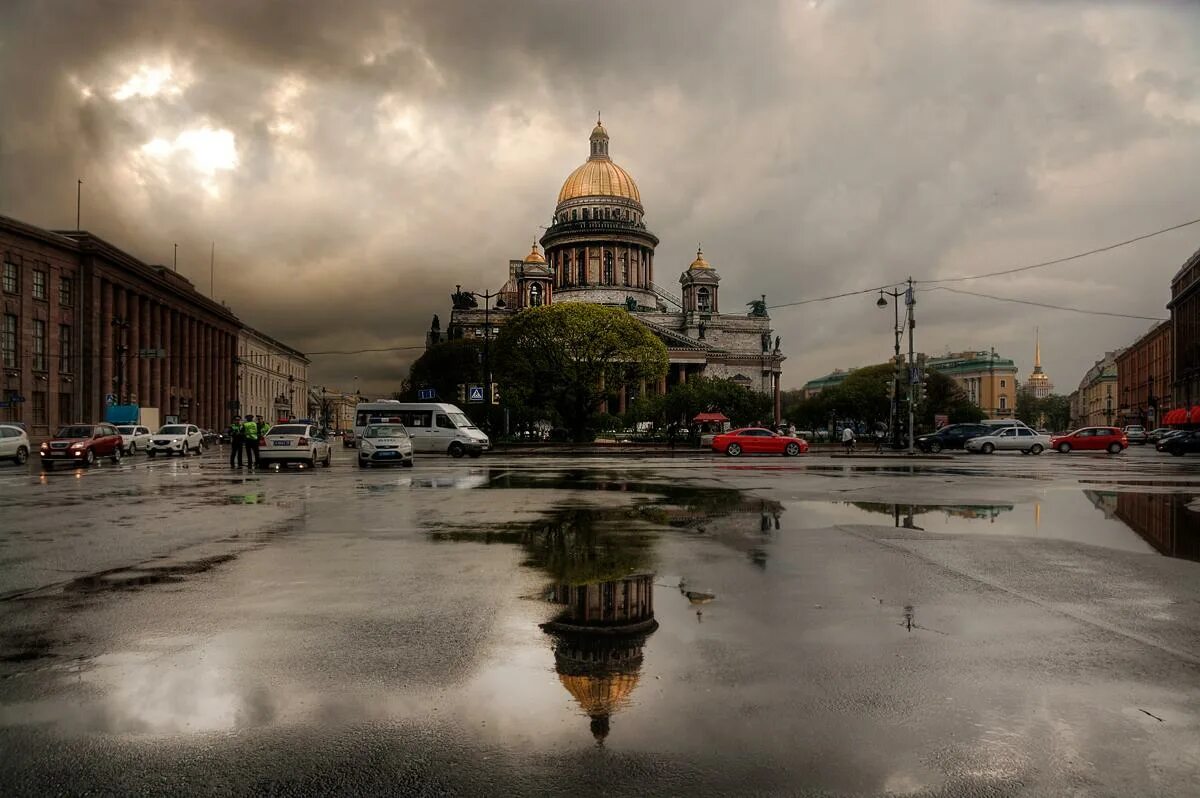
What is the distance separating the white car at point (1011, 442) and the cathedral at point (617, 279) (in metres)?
56.4

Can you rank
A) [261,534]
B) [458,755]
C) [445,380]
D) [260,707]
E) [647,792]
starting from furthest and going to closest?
[445,380] < [261,534] < [260,707] < [458,755] < [647,792]

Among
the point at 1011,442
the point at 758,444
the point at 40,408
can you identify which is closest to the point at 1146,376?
the point at 1011,442

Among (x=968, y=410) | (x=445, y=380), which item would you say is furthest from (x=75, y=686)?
(x=968, y=410)

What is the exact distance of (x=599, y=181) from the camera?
110188mm

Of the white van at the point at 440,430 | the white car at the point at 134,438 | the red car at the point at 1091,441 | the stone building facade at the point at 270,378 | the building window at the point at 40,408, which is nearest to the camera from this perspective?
the white van at the point at 440,430

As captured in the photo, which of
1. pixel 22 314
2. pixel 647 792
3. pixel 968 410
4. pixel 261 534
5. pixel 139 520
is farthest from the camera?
pixel 968 410

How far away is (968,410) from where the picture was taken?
9775cm

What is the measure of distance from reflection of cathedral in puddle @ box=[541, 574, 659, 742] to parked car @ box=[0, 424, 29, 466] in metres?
33.9

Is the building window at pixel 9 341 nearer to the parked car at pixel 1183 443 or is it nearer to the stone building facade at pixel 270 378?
the stone building facade at pixel 270 378

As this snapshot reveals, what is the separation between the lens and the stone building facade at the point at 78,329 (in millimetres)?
54844

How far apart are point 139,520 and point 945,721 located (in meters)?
12.1

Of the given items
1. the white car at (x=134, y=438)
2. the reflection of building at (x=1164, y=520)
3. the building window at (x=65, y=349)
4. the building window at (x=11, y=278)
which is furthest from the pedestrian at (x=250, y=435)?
the building window at (x=65, y=349)

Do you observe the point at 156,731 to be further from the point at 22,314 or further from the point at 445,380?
the point at 445,380

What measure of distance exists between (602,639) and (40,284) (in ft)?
211
